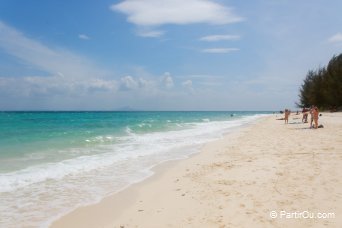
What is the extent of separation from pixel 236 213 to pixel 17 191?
5.38 metres

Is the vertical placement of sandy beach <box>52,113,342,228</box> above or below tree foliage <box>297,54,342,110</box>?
below

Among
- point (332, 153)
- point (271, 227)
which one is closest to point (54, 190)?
point (271, 227)

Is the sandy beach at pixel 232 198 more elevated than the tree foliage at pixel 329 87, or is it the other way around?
the tree foliage at pixel 329 87

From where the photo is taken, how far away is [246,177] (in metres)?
8.34

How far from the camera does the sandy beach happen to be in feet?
17.7

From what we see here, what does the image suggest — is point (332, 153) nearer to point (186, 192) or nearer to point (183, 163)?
point (183, 163)

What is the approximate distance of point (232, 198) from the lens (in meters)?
6.52

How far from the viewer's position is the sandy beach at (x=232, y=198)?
539 centimetres

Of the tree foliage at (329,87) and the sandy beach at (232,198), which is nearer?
the sandy beach at (232,198)
